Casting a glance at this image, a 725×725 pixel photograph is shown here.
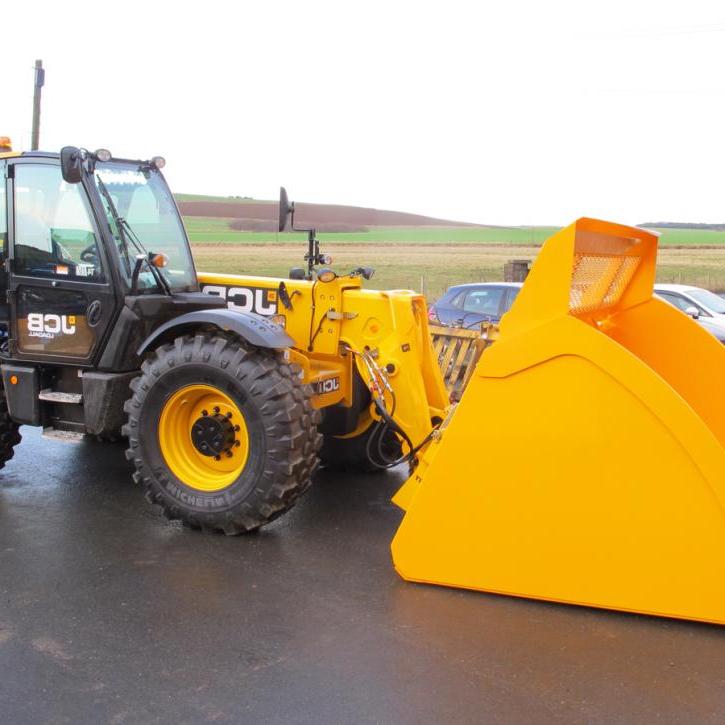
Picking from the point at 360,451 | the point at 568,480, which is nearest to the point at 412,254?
the point at 360,451

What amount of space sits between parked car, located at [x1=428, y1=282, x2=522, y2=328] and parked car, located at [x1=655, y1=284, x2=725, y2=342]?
8.93ft

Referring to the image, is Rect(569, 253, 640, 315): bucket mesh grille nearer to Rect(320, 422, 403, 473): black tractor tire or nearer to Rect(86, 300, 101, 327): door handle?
Rect(320, 422, 403, 473): black tractor tire

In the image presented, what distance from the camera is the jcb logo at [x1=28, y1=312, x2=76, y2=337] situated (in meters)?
5.91

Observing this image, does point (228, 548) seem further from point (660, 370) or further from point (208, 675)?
point (660, 370)

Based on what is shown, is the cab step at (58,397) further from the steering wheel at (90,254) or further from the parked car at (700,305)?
the parked car at (700,305)

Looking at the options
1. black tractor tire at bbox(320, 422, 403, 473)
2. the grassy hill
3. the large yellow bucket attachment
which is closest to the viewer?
the large yellow bucket attachment

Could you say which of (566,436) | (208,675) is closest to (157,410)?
(208,675)

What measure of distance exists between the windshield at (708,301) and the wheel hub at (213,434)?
1125 cm

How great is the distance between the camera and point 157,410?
17.7ft

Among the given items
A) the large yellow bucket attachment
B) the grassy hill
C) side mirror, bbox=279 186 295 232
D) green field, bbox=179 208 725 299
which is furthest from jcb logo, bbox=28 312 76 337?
the grassy hill

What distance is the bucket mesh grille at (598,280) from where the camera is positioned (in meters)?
4.74

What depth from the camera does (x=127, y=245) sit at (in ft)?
19.2

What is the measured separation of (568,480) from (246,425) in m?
2.01

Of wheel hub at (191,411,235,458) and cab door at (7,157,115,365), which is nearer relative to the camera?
wheel hub at (191,411,235,458)
